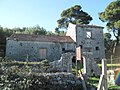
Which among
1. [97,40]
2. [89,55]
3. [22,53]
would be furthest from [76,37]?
Result: [89,55]

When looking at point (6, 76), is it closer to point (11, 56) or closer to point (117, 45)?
point (11, 56)

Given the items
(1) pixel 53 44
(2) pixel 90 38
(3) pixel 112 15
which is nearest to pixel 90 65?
(1) pixel 53 44

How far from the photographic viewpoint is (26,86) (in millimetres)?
13805

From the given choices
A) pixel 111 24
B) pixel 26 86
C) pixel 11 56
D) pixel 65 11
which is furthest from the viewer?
pixel 65 11

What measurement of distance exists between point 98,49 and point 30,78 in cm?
2362

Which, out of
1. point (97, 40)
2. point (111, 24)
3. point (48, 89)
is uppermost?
point (111, 24)

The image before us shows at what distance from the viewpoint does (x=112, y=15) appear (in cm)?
4156

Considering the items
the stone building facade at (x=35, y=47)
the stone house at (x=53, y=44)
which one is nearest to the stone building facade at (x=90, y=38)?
the stone house at (x=53, y=44)

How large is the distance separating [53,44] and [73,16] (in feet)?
66.7

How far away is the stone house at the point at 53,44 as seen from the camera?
106ft

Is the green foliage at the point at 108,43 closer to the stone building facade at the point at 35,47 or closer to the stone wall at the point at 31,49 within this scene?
the stone building facade at the point at 35,47

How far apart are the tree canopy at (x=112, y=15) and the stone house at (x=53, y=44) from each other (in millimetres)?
5632

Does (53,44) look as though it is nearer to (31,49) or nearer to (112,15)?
(31,49)

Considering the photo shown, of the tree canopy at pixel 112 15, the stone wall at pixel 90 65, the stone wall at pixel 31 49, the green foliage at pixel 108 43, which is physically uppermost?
the tree canopy at pixel 112 15
